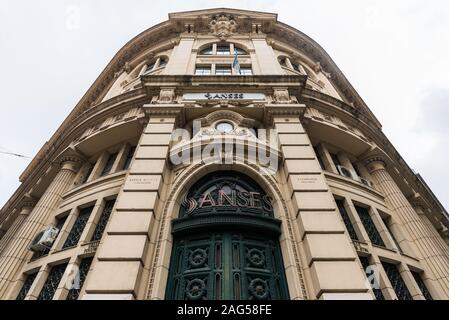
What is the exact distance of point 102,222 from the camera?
10.6 metres

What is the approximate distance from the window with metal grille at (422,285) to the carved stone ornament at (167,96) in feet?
37.9

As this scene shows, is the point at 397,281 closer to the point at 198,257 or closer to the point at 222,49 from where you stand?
the point at 198,257

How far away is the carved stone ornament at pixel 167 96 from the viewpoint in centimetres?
1264

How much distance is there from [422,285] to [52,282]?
12567 millimetres

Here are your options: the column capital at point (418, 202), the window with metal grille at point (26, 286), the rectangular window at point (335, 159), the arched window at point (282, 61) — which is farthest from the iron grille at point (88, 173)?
the column capital at point (418, 202)

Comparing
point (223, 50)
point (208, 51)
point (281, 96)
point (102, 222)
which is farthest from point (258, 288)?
point (223, 50)

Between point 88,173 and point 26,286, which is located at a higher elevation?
point 88,173

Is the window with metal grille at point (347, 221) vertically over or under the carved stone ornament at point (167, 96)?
under

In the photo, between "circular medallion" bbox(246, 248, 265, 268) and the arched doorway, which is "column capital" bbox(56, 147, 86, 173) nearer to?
the arched doorway

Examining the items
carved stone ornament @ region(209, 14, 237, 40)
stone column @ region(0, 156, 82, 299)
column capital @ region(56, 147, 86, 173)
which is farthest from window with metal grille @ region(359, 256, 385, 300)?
carved stone ornament @ region(209, 14, 237, 40)

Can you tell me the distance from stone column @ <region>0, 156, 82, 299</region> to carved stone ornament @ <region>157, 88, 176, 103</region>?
212 inches

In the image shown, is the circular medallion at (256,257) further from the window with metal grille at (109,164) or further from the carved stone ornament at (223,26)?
the carved stone ornament at (223,26)

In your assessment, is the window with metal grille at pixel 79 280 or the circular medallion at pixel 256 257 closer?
the circular medallion at pixel 256 257
